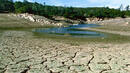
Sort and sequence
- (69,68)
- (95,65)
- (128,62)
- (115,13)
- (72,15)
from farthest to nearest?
(115,13) < (72,15) < (128,62) < (95,65) < (69,68)

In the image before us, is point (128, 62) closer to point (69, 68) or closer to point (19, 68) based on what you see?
point (69, 68)

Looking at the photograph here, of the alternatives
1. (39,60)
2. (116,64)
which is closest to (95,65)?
(116,64)

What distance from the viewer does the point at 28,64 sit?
4633 mm

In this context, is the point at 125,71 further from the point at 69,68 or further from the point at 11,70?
the point at 11,70

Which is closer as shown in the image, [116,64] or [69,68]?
[69,68]

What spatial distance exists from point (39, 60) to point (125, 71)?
2864mm

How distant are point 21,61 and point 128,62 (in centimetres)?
379

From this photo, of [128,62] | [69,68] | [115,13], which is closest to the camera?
[69,68]

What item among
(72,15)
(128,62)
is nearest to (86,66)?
(128,62)

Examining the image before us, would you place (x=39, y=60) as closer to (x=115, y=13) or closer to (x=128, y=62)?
(x=128, y=62)

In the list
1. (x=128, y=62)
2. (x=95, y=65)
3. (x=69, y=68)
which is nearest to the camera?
(x=69, y=68)

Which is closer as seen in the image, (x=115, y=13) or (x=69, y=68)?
(x=69, y=68)

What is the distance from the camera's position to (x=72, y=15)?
72.9 meters

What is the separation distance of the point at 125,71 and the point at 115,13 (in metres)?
93.8
